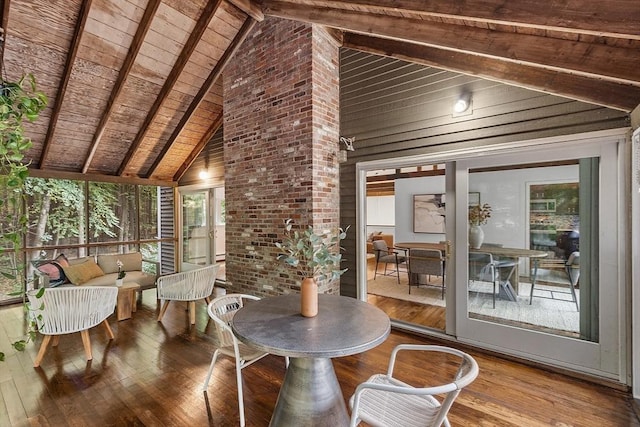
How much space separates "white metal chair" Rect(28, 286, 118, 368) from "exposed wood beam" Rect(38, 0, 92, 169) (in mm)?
2777

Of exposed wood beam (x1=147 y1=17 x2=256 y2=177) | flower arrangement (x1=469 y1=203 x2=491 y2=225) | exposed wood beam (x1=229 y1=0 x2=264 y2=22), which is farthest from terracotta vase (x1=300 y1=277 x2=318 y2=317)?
exposed wood beam (x1=147 y1=17 x2=256 y2=177)

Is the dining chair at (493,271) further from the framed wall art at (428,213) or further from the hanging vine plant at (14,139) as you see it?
the framed wall art at (428,213)

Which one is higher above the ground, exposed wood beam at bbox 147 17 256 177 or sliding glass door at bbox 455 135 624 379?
exposed wood beam at bbox 147 17 256 177

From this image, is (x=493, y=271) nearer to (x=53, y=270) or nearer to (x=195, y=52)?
(x=195, y=52)

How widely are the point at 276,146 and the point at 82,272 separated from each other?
3.63 m

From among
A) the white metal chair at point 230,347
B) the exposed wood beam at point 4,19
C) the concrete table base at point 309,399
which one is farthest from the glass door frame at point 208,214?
the concrete table base at point 309,399

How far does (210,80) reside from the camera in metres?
4.63

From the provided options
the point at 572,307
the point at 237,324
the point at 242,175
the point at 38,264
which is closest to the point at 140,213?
the point at 38,264

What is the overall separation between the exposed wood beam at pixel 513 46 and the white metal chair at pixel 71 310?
11.9 feet

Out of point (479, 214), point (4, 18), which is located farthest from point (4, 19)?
point (479, 214)

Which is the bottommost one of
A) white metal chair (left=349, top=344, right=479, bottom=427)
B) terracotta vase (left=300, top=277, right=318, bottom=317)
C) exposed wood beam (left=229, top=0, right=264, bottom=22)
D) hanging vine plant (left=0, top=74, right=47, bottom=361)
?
white metal chair (left=349, top=344, right=479, bottom=427)

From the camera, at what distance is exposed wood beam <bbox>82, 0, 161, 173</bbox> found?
3478 millimetres

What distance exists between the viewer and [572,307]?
9.11ft

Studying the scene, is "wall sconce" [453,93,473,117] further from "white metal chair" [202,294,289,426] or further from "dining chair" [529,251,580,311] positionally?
"white metal chair" [202,294,289,426]
